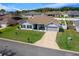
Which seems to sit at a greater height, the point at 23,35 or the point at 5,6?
the point at 5,6

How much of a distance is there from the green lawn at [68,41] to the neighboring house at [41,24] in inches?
4.8

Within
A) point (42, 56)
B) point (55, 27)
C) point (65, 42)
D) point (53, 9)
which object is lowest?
point (42, 56)

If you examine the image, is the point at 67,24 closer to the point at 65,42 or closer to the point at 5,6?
the point at 65,42

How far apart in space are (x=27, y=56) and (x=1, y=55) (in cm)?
31

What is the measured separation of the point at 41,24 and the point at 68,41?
38 centimetres

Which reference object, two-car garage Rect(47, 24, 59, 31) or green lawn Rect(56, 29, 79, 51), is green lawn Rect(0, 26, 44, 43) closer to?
two-car garage Rect(47, 24, 59, 31)

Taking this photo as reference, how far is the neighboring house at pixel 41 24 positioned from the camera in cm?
246

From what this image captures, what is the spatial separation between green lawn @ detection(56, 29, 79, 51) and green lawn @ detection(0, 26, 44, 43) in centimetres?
24

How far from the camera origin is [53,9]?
96.0 inches

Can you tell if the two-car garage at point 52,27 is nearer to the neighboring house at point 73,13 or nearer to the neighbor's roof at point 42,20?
the neighbor's roof at point 42,20

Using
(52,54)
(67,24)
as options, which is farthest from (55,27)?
(52,54)

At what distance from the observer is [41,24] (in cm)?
246

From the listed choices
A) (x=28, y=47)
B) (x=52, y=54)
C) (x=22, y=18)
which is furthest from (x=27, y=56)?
(x=22, y=18)

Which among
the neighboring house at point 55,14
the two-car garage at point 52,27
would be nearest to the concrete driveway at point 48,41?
the two-car garage at point 52,27
